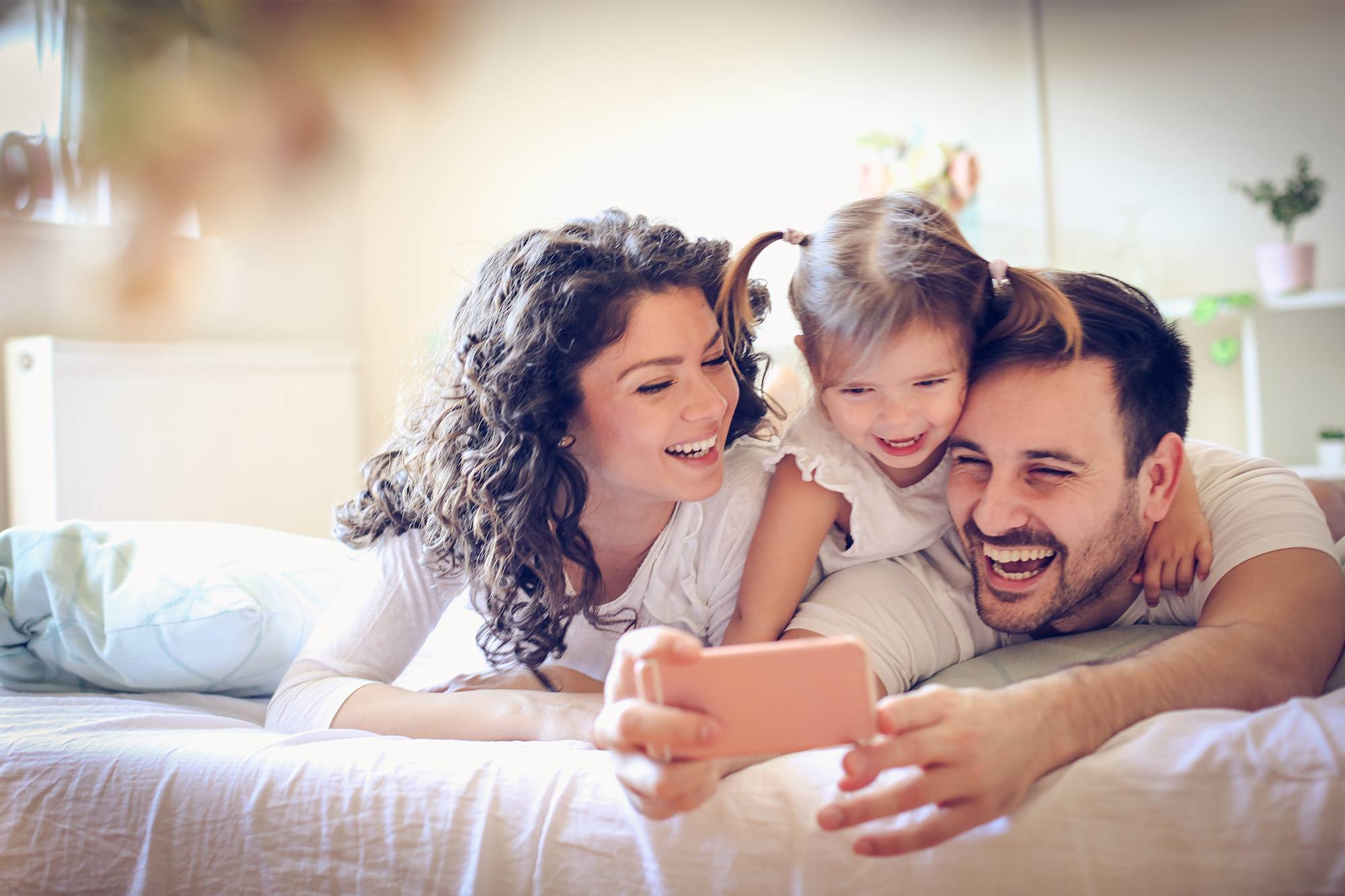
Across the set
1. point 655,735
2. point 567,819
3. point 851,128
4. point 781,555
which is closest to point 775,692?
point 655,735

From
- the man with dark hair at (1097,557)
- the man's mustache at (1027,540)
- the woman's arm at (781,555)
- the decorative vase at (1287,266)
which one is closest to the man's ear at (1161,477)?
the man with dark hair at (1097,557)

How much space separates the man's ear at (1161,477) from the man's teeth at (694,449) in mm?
481

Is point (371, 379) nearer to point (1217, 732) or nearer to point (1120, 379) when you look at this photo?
point (1120, 379)

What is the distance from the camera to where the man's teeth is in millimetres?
1245

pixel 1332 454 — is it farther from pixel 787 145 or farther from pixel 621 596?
pixel 621 596

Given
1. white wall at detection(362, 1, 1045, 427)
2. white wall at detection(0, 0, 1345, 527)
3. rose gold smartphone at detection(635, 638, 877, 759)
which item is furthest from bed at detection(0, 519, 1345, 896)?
white wall at detection(362, 1, 1045, 427)

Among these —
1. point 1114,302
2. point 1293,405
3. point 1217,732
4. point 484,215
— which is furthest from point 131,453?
point 1293,405

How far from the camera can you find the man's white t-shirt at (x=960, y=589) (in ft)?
3.71

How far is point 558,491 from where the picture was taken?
1293 mm

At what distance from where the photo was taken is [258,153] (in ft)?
9.95

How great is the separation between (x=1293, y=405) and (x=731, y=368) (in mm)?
2388

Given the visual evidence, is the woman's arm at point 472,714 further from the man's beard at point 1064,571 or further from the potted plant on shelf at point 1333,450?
the potted plant on shelf at point 1333,450

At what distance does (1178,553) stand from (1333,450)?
2.15 m

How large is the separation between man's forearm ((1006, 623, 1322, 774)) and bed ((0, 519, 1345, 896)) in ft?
0.09
